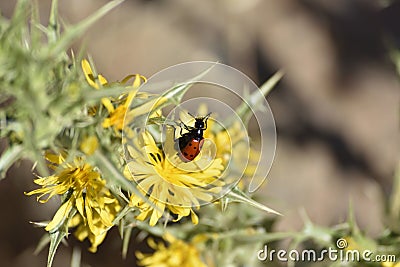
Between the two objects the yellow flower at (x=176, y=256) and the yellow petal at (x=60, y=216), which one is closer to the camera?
the yellow petal at (x=60, y=216)

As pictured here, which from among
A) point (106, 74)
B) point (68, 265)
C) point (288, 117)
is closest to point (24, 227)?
point (68, 265)

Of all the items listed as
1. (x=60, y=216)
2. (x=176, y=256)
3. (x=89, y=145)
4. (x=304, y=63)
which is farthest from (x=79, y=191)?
(x=304, y=63)

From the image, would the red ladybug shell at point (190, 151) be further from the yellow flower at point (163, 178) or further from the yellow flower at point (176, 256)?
the yellow flower at point (176, 256)

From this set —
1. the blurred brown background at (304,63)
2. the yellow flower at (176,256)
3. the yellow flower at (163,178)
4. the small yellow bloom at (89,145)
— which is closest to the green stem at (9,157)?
the small yellow bloom at (89,145)

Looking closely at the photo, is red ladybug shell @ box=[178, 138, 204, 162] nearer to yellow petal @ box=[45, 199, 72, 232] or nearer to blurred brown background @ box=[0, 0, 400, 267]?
yellow petal @ box=[45, 199, 72, 232]

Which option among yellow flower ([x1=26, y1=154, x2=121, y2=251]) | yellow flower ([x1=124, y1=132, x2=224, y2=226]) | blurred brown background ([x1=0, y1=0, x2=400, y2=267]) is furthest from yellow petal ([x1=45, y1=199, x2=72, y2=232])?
blurred brown background ([x1=0, y1=0, x2=400, y2=267])
